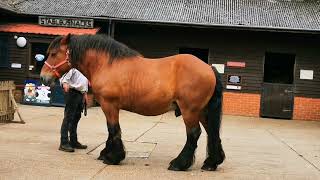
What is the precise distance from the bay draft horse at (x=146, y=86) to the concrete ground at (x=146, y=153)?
0.37 meters

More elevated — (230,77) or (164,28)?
(164,28)

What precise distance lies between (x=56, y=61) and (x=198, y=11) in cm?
1268

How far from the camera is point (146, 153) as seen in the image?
314 inches

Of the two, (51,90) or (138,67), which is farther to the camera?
(51,90)

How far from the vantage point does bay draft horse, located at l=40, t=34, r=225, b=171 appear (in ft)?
21.5

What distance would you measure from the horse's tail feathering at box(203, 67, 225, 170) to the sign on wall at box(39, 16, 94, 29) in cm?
1190

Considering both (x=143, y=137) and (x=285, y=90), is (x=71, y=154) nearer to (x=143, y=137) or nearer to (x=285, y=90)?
(x=143, y=137)

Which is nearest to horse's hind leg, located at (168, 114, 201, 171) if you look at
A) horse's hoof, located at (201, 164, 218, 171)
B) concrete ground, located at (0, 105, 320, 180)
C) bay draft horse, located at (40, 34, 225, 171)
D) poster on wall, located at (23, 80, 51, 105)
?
bay draft horse, located at (40, 34, 225, 171)

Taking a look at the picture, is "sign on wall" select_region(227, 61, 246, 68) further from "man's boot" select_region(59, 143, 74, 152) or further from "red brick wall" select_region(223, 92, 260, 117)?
"man's boot" select_region(59, 143, 74, 152)

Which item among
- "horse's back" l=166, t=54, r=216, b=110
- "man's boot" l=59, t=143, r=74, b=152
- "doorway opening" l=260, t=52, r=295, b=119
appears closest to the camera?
"horse's back" l=166, t=54, r=216, b=110

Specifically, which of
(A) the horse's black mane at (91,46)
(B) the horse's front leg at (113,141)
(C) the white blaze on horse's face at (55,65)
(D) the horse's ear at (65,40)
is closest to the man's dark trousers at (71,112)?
(C) the white blaze on horse's face at (55,65)

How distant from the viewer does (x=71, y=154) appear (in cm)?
742

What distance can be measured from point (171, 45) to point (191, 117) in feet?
40.5

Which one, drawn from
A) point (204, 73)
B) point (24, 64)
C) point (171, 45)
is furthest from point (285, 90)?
point (204, 73)
